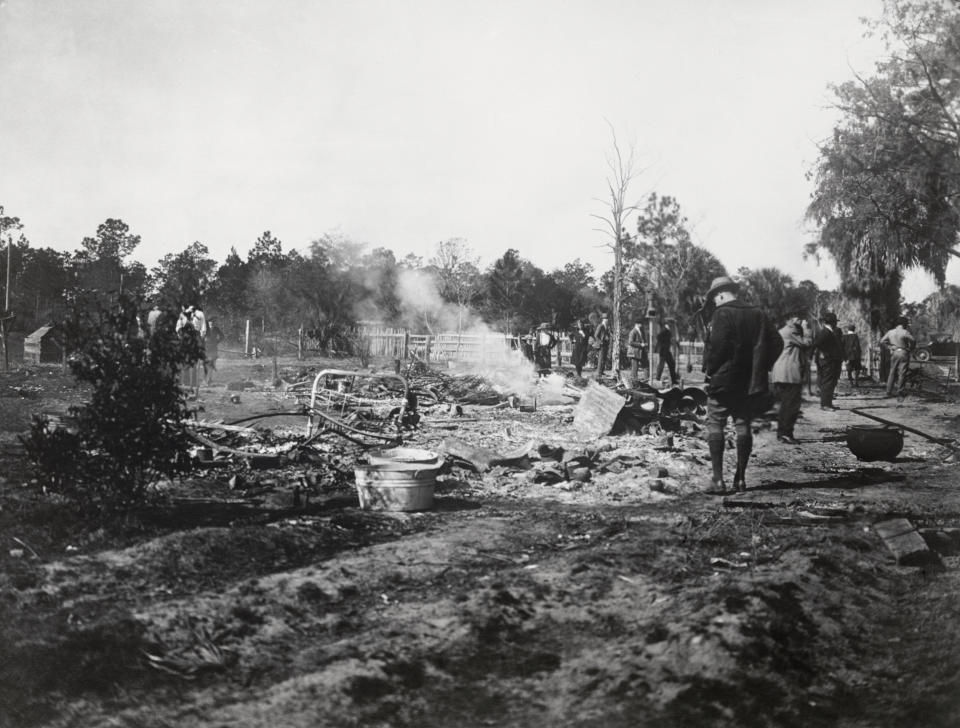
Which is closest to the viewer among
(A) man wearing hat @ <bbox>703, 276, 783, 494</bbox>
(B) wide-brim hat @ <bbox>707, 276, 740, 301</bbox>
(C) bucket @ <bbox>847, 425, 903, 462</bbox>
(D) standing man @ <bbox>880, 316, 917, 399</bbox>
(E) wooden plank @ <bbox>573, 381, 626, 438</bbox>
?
(A) man wearing hat @ <bbox>703, 276, 783, 494</bbox>

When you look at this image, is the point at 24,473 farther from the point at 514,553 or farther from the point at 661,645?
the point at 661,645

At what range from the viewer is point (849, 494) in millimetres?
5879

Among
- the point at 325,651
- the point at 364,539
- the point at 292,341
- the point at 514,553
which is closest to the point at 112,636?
the point at 325,651

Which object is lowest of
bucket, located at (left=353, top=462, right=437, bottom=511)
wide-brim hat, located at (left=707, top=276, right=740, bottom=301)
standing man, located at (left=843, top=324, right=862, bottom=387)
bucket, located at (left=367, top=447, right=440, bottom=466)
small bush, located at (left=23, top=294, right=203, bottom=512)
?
bucket, located at (left=353, top=462, right=437, bottom=511)

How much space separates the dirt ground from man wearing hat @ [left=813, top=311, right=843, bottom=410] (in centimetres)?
589

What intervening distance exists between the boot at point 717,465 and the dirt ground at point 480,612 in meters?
0.09

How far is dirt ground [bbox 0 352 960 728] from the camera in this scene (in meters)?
2.56

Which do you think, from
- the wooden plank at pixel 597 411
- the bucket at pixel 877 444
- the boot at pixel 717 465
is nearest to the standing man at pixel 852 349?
the wooden plank at pixel 597 411

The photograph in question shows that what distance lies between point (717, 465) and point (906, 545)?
1891mm

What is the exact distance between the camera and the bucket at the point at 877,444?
716cm

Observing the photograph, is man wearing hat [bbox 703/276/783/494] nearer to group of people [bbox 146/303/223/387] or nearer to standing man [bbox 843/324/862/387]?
group of people [bbox 146/303/223/387]

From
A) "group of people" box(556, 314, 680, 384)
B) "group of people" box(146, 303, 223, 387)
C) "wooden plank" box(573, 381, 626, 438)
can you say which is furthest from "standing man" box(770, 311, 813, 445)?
"group of people" box(146, 303, 223, 387)

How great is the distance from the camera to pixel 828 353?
1155 centimetres

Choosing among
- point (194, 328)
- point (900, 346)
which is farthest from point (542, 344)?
point (194, 328)
